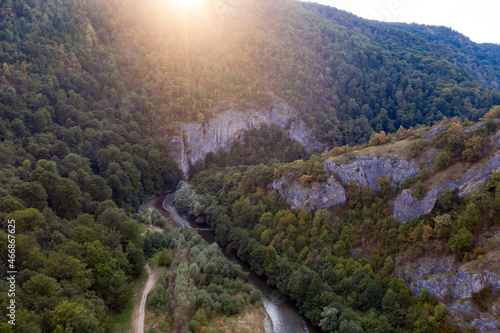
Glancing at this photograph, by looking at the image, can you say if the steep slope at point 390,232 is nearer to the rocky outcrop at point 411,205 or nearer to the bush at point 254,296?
the rocky outcrop at point 411,205

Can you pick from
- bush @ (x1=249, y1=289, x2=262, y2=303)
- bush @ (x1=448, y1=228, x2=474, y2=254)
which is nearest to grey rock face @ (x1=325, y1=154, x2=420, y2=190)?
bush @ (x1=448, y1=228, x2=474, y2=254)

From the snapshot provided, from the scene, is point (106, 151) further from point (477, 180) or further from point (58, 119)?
point (477, 180)

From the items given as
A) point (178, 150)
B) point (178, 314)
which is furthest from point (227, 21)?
point (178, 314)

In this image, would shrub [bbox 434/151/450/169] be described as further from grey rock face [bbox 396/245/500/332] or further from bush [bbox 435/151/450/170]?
grey rock face [bbox 396/245/500/332]

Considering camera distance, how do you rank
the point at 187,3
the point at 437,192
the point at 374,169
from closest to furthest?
1. the point at 437,192
2. the point at 374,169
3. the point at 187,3

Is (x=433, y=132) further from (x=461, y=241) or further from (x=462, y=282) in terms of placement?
(x=462, y=282)

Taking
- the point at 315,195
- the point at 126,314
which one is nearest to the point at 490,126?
the point at 315,195
